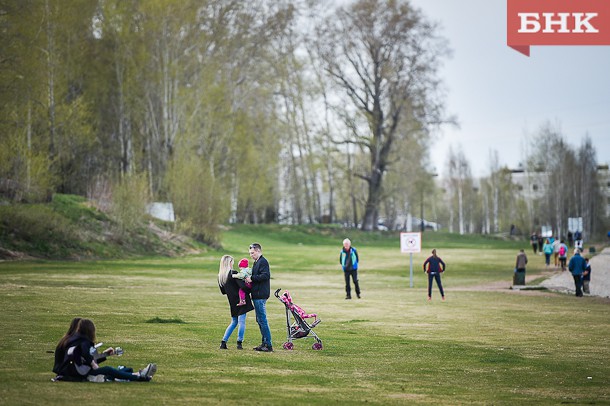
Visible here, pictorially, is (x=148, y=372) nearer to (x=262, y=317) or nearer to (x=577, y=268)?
(x=262, y=317)

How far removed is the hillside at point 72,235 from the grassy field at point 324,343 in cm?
593

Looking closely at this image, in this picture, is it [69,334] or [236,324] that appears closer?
[69,334]

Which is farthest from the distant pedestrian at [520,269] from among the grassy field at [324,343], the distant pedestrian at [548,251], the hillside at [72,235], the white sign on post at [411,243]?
the hillside at [72,235]

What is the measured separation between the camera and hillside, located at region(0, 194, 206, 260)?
51.3 metres

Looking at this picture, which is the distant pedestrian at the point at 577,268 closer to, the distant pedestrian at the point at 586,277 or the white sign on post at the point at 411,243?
the distant pedestrian at the point at 586,277

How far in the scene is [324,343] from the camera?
22188 mm

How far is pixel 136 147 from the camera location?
3098 inches

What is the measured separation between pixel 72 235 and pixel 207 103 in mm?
24482

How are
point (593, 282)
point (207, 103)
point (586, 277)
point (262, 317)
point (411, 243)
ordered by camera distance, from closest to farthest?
point (262, 317), point (586, 277), point (411, 243), point (593, 282), point (207, 103)

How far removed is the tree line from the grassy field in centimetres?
1564

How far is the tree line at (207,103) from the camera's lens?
5903 centimetres

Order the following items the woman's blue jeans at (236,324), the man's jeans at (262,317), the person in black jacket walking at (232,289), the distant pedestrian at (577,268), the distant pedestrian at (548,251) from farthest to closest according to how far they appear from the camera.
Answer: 1. the distant pedestrian at (548,251)
2. the distant pedestrian at (577,268)
3. the woman's blue jeans at (236,324)
4. the man's jeans at (262,317)
5. the person in black jacket walking at (232,289)

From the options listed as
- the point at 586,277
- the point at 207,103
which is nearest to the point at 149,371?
the point at 586,277

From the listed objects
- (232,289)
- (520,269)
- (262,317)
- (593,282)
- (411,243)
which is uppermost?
(411,243)
